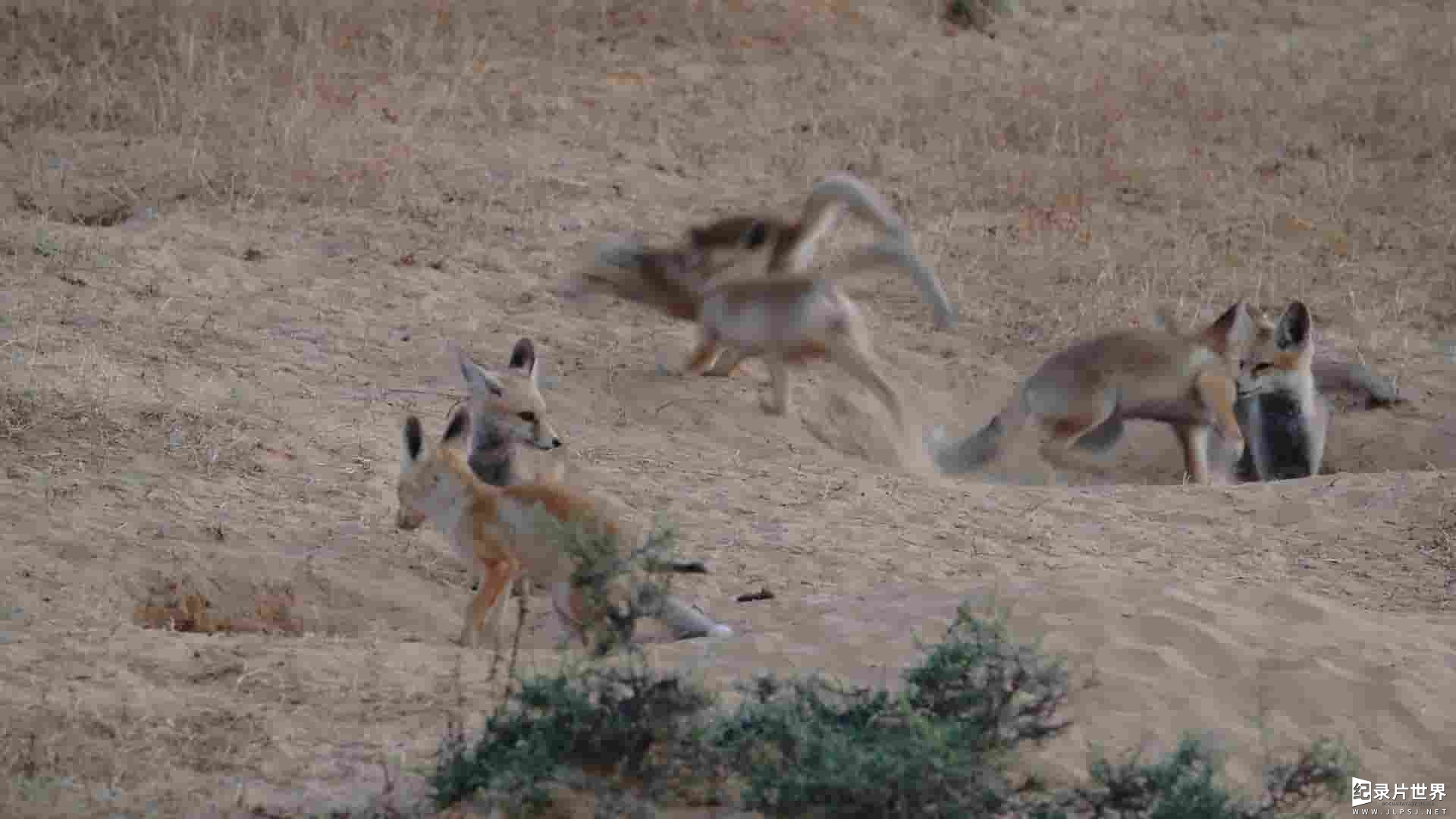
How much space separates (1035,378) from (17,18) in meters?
7.44

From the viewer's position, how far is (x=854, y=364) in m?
8.60

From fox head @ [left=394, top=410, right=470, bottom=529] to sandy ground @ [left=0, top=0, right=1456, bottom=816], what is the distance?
11.8 inches

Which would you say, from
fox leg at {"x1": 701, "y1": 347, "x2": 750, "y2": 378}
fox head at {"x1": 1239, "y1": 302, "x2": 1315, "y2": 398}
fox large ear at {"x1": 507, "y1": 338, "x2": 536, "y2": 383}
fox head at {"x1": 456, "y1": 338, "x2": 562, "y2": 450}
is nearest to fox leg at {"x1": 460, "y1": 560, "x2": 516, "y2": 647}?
fox head at {"x1": 456, "y1": 338, "x2": 562, "y2": 450}

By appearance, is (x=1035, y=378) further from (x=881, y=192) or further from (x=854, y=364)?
(x=881, y=192)

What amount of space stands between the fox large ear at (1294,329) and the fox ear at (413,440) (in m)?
4.69

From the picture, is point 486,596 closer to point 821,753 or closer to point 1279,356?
point 821,753

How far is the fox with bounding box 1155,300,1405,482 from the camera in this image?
9047 mm

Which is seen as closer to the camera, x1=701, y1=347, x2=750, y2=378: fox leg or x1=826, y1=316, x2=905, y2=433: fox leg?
x1=826, y1=316, x2=905, y2=433: fox leg

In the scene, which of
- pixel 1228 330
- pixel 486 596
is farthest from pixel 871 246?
pixel 486 596

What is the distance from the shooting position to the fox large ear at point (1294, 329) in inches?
355

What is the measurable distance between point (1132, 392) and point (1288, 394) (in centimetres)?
84

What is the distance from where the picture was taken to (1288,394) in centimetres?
907

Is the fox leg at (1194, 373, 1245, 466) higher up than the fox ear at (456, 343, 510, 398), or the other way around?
the fox ear at (456, 343, 510, 398)

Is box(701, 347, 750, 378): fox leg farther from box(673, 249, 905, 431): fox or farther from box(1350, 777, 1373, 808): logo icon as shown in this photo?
box(1350, 777, 1373, 808): logo icon
